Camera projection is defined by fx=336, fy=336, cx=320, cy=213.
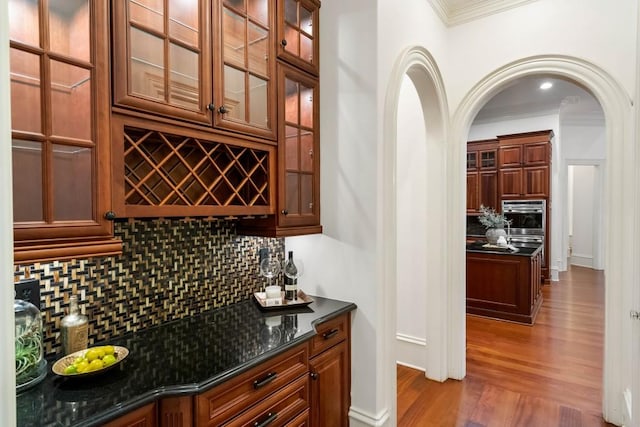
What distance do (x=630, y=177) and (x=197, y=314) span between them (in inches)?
113

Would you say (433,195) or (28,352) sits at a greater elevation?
(433,195)

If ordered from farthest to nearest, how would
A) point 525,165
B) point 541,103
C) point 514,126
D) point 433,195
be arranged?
point 514,126
point 525,165
point 541,103
point 433,195


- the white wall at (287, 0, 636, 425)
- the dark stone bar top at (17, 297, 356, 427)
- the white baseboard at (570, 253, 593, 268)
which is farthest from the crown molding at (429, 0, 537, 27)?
the white baseboard at (570, 253, 593, 268)

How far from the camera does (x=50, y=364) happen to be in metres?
1.28

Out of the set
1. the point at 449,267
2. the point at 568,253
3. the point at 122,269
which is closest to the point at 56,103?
the point at 122,269

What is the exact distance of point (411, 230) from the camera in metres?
3.17

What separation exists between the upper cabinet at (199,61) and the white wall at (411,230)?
68.9 inches

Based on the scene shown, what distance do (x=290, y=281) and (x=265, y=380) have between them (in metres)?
0.71

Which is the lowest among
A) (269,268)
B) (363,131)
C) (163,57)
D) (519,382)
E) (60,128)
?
(519,382)

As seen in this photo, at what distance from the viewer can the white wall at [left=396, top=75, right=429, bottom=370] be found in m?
3.10

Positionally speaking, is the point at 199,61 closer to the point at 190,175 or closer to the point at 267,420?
the point at 190,175

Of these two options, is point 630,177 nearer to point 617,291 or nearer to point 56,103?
point 617,291

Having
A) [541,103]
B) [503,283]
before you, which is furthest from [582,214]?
[503,283]

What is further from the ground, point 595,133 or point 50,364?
point 595,133
